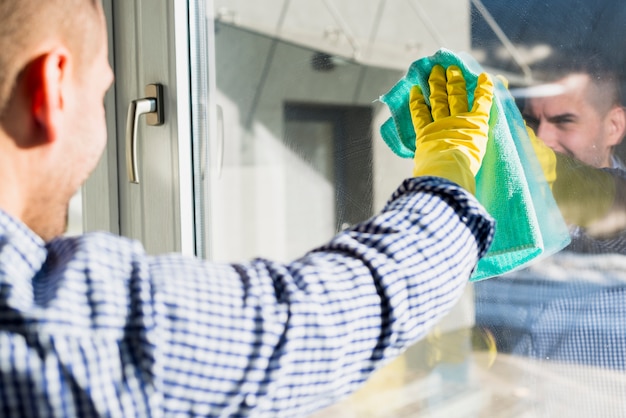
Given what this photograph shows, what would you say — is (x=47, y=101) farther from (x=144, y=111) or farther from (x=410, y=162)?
(x=144, y=111)

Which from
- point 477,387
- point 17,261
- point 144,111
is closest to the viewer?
point 17,261

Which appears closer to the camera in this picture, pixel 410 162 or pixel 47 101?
pixel 47 101

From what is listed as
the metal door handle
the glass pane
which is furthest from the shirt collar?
the metal door handle

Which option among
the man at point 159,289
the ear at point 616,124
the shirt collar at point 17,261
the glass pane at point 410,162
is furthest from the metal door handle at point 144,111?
the ear at point 616,124

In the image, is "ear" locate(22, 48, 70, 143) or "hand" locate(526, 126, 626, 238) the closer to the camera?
"ear" locate(22, 48, 70, 143)

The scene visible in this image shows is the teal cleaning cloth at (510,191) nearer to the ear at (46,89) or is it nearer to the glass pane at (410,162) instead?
the glass pane at (410,162)

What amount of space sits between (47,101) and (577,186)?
0.55m

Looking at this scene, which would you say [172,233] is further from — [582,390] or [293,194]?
[582,390]

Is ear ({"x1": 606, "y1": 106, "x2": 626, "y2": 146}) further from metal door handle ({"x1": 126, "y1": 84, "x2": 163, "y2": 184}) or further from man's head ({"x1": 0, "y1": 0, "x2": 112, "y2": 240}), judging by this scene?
metal door handle ({"x1": 126, "y1": 84, "x2": 163, "y2": 184})

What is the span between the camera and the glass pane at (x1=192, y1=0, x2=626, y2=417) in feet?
2.57

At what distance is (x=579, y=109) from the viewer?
793mm

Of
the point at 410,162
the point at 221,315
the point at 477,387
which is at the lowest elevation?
the point at 477,387

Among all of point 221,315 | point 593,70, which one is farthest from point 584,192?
point 221,315

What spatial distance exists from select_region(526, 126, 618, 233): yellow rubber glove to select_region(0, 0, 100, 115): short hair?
0.50 m
